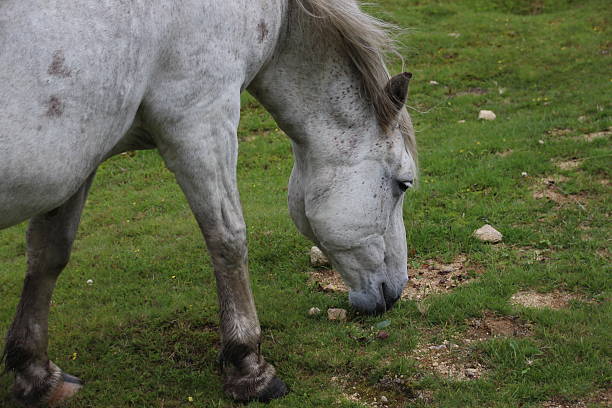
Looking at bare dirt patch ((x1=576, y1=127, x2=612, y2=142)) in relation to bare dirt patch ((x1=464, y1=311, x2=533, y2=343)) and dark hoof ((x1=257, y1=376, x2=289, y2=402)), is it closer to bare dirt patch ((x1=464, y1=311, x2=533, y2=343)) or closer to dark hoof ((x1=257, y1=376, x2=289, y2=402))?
bare dirt patch ((x1=464, y1=311, x2=533, y2=343))

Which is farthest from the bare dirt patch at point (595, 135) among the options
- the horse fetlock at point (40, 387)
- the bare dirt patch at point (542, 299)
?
the horse fetlock at point (40, 387)

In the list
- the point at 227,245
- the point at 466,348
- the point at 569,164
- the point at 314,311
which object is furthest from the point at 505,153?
the point at 227,245

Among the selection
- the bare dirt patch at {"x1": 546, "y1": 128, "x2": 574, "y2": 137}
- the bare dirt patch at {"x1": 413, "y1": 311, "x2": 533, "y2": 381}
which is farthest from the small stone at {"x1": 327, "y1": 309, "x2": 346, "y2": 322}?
the bare dirt patch at {"x1": 546, "y1": 128, "x2": 574, "y2": 137}

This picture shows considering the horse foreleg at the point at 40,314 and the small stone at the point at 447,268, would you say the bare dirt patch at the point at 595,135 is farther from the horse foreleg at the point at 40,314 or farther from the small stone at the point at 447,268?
the horse foreleg at the point at 40,314

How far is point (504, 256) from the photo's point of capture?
5227 millimetres

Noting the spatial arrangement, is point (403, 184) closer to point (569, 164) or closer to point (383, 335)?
point (383, 335)

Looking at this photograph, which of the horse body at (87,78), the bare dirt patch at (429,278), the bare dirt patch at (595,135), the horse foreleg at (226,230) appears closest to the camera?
the horse body at (87,78)

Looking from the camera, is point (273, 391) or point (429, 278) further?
point (429, 278)

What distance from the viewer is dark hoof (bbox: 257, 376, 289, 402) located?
362 cm

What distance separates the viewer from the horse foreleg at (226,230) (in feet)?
10.3

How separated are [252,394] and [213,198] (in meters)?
1.08

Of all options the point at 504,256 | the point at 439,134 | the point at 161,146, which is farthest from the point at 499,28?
the point at 161,146

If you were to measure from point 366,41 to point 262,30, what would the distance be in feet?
2.01

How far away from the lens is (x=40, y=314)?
3789 millimetres
